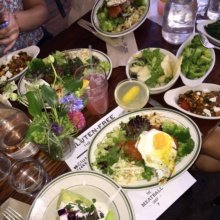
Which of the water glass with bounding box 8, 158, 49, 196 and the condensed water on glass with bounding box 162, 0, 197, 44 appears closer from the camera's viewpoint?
the water glass with bounding box 8, 158, 49, 196

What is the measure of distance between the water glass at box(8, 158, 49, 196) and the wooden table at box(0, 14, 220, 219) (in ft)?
0.13

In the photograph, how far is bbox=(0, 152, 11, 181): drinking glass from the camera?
1.36m

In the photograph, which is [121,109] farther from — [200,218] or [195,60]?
[200,218]

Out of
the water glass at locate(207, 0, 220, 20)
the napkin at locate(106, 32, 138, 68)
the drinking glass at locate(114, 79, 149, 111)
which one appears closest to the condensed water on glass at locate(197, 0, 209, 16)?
the water glass at locate(207, 0, 220, 20)

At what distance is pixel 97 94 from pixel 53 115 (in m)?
0.25

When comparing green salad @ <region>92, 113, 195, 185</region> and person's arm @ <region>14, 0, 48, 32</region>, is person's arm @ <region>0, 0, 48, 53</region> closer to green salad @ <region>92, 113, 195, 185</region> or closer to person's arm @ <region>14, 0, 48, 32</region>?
person's arm @ <region>14, 0, 48, 32</region>

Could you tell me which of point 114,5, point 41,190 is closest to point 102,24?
point 114,5

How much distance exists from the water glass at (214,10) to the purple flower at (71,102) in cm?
100

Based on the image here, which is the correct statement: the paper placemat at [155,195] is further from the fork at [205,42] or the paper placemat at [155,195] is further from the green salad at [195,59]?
the fork at [205,42]

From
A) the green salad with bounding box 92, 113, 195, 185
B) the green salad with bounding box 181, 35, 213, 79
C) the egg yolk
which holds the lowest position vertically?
the green salad with bounding box 92, 113, 195, 185

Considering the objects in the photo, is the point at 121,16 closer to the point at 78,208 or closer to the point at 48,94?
the point at 48,94

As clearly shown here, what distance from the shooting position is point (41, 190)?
1.20 metres

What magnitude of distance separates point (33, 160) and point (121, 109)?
47 centimetres

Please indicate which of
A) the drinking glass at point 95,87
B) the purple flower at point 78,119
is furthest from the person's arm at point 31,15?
the purple flower at point 78,119
